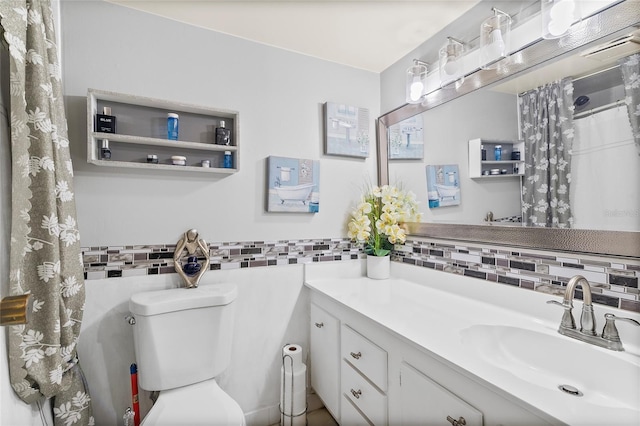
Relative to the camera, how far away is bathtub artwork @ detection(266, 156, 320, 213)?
170cm

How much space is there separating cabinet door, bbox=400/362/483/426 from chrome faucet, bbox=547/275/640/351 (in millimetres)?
466

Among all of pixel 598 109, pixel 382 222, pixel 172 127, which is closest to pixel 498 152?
pixel 598 109

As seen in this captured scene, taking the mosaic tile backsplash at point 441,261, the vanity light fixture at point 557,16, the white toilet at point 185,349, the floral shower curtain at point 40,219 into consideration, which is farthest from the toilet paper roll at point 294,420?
the vanity light fixture at point 557,16

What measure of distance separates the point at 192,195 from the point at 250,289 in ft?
2.03

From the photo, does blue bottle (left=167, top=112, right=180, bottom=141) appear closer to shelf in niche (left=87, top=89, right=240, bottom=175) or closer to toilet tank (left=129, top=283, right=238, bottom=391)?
shelf in niche (left=87, top=89, right=240, bottom=175)

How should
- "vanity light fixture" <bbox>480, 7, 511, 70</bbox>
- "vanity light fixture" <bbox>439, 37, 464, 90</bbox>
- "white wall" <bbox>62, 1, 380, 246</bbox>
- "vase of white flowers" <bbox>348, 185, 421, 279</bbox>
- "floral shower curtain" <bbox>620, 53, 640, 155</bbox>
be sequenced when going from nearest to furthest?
1. "floral shower curtain" <bbox>620, 53, 640, 155</bbox>
2. "vanity light fixture" <bbox>480, 7, 511, 70</bbox>
3. "white wall" <bbox>62, 1, 380, 246</bbox>
4. "vanity light fixture" <bbox>439, 37, 464, 90</bbox>
5. "vase of white flowers" <bbox>348, 185, 421, 279</bbox>

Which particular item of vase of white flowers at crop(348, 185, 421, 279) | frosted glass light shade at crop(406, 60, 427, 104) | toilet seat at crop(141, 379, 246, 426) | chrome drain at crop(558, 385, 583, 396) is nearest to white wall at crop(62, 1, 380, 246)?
vase of white flowers at crop(348, 185, 421, 279)

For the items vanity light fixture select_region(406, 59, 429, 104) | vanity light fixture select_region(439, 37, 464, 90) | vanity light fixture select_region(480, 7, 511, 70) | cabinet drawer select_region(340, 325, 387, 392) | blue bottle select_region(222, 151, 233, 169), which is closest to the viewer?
cabinet drawer select_region(340, 325, 387, 392)

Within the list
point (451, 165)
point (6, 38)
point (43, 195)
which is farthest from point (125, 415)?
point (451, 165)

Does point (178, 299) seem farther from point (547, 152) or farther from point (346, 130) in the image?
point (547, 152)

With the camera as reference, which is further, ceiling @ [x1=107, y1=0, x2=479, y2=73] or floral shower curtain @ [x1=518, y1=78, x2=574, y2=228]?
ceiling @ [x1=107, y1=0, x2=479, y2=73]

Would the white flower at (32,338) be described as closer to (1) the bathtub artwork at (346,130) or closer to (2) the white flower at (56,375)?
(2) the white flower at (56,375)

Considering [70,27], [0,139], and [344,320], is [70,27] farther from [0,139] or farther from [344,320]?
[344,320]

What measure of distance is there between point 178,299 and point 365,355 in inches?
34.3
